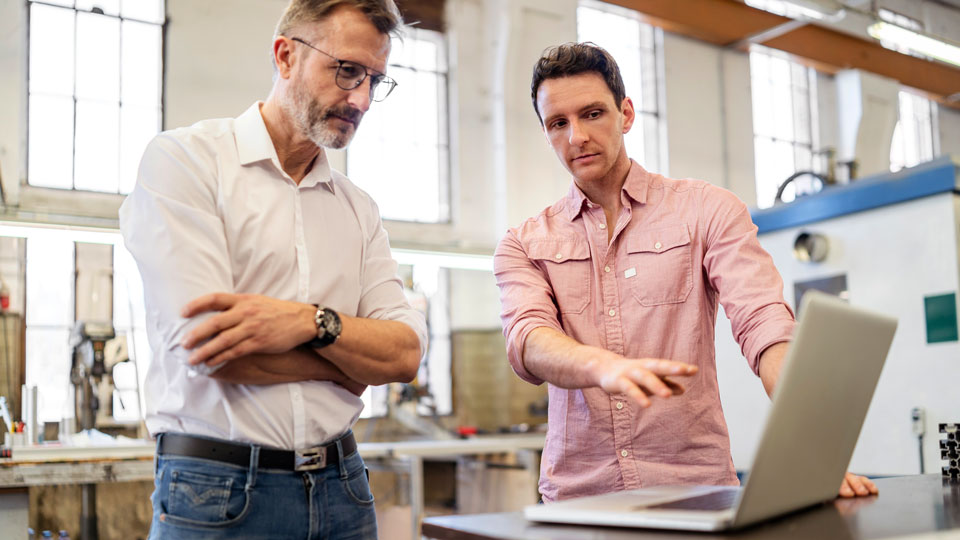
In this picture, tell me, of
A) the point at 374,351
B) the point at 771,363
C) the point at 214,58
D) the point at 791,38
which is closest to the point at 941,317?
the point at 771,363

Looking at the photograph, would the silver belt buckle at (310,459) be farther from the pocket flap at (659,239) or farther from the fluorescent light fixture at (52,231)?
the fluorescent light fixture at (52,231)

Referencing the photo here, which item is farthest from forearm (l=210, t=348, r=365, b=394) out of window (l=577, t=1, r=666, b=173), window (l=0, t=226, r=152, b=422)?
window (l=577, t=1, r=666, b=173)

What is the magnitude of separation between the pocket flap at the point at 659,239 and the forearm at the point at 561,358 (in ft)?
0.89

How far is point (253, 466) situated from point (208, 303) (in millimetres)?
252

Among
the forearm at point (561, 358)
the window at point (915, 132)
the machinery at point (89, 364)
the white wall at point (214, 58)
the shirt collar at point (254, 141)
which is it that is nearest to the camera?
the forearm at point (561, 358)

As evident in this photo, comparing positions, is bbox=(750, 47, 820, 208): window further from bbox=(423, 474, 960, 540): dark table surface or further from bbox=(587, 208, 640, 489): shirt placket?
bbox=(423, 474, 960, 540): dark table surface

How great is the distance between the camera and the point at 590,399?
61.0 inches

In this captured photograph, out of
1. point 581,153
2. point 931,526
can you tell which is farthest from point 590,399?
point 931,526

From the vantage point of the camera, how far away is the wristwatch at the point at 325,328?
4.49 ft

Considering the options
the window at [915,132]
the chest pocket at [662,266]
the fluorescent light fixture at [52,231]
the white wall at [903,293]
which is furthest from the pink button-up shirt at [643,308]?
the window at [915,132]

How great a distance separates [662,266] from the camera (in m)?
1.61

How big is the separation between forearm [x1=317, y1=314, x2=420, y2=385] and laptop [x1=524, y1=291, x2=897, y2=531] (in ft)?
1.56

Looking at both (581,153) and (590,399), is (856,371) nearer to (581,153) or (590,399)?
(590,399)

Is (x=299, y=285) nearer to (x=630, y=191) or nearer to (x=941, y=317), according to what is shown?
(x=630, y=191)
